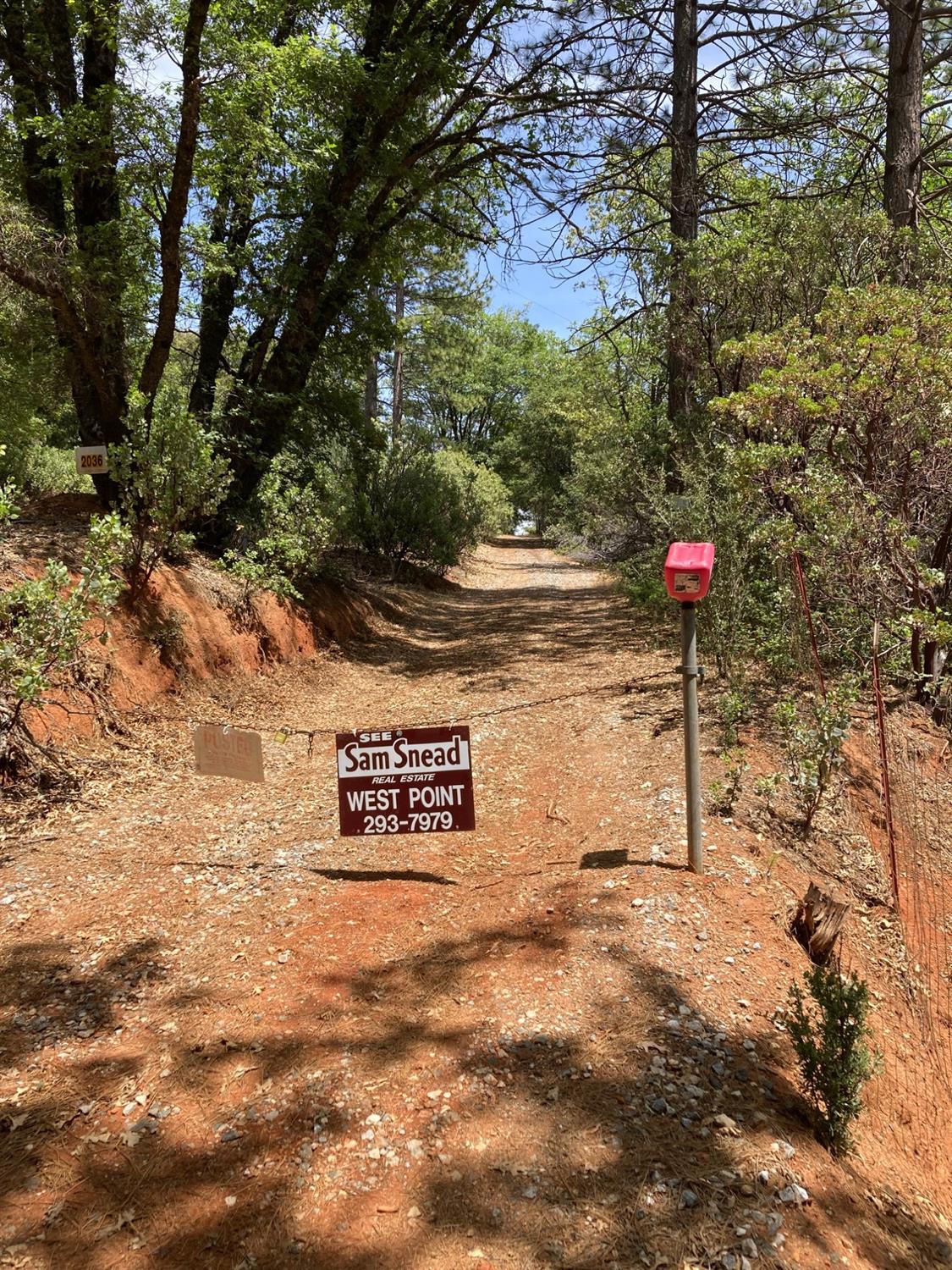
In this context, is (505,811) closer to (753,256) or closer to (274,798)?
(274,798)

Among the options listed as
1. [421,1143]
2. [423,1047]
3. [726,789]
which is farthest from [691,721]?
[421,1143]

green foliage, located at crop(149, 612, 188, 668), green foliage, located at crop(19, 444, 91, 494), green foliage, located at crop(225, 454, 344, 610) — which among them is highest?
green foliage, located at crop(19, 444, 91, 494)

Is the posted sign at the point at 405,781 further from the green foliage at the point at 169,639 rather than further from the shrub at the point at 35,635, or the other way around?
the green foliage at the point at 169,639

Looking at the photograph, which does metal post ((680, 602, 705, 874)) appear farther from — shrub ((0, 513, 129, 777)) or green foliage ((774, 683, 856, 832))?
shrub ((0, 513, 129, 777))

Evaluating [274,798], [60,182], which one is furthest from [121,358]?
[274,798]

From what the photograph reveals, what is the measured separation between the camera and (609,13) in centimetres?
1016

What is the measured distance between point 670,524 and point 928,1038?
5770 millimetres

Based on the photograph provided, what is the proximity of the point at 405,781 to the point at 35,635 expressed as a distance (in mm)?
2334

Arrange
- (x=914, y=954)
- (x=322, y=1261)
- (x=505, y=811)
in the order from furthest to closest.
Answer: (x=505, y=811) → (x=914, y=954) → (x=322, y=1261)

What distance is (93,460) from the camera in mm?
6555

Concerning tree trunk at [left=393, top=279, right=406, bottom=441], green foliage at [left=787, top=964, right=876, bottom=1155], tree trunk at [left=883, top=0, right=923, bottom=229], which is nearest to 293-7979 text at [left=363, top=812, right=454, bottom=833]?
green foliage at [left=787, top=964, right=876, bottom=1155]

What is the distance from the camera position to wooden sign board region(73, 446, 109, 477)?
6512 millimetres

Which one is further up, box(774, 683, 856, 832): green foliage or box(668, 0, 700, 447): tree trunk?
box(668, 0, 700, 447): tree trunk

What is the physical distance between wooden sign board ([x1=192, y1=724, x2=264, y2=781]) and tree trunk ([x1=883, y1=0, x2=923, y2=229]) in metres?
8.04
